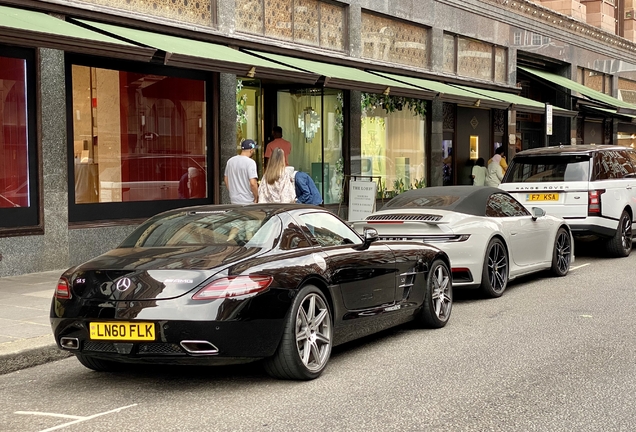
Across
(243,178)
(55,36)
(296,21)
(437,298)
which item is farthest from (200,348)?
(296,21)

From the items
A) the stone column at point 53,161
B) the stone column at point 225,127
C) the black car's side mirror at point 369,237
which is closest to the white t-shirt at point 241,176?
the stone column at point 53,161

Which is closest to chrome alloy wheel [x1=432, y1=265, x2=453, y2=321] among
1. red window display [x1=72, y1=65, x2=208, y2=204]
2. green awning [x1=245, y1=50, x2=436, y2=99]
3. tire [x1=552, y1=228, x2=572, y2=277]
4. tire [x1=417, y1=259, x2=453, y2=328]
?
tire [x1=417, y1=259, x2=453, y2=328]

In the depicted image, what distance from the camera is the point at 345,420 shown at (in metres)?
5.18

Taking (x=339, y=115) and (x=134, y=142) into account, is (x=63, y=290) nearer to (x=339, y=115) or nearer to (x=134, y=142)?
(x=134, y=142)

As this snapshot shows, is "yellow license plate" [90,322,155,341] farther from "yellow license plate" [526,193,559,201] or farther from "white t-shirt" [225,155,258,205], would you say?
"yellow license plate" [526,193,559,201]

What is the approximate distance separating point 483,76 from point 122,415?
21.5 m

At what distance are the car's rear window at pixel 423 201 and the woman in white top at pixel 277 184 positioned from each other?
164cm

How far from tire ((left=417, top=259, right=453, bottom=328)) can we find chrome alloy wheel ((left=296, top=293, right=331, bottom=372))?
6.19 feet

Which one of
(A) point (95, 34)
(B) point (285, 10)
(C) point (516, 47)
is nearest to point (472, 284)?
(A) point (95, 34)

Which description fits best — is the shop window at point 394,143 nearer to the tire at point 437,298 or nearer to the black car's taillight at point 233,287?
the tire at point 437,298

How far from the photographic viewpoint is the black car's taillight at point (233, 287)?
5750 millimetres

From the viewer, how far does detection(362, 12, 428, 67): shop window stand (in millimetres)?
19922

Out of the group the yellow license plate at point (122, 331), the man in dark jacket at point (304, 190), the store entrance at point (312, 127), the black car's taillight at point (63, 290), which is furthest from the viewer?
the store entrance at point (312, 127)

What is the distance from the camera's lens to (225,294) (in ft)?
18.9
